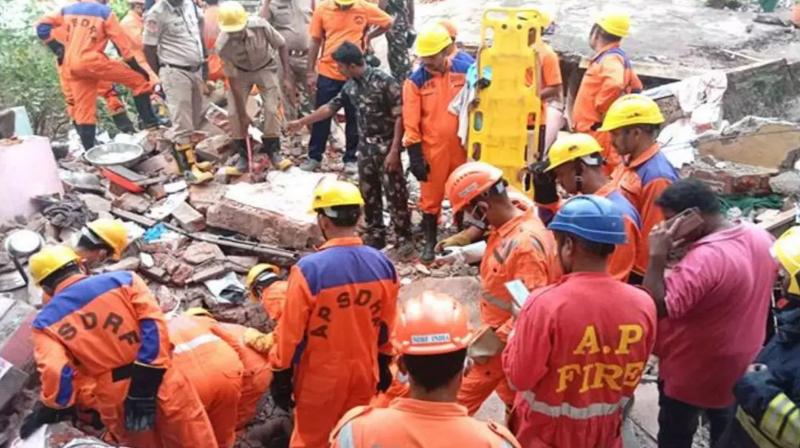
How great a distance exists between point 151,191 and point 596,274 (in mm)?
5598

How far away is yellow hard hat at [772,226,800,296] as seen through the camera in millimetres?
2916

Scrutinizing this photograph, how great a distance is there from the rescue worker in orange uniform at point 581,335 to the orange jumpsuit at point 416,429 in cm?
65

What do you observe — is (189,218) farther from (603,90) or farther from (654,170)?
(654,170)

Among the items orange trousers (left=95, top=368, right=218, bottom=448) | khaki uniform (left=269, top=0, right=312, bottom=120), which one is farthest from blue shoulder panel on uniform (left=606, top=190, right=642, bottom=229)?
khaki uniform (left=269, top=0, right=312, bottom=120)

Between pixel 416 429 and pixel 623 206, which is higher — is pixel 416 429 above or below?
above

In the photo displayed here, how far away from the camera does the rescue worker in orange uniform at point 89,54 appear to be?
8.48 m

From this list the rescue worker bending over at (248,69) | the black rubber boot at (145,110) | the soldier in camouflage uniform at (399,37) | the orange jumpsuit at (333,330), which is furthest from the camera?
the soldier in camouflage uniform at (399,37)

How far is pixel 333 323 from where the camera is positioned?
3.84m

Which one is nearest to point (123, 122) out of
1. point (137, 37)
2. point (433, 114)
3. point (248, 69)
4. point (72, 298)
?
point (137, 37)

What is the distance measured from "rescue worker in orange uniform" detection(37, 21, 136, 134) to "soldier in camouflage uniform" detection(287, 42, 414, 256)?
3458 mm

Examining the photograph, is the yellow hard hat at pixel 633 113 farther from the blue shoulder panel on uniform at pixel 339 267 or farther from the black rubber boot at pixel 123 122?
the black rubber boot at pixel 123 122

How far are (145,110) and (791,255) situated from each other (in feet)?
26.4

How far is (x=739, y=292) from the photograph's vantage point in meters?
3.44

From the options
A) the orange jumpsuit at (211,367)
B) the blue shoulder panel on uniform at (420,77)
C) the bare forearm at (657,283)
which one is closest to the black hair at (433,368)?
the bare forearm at (657,283)
